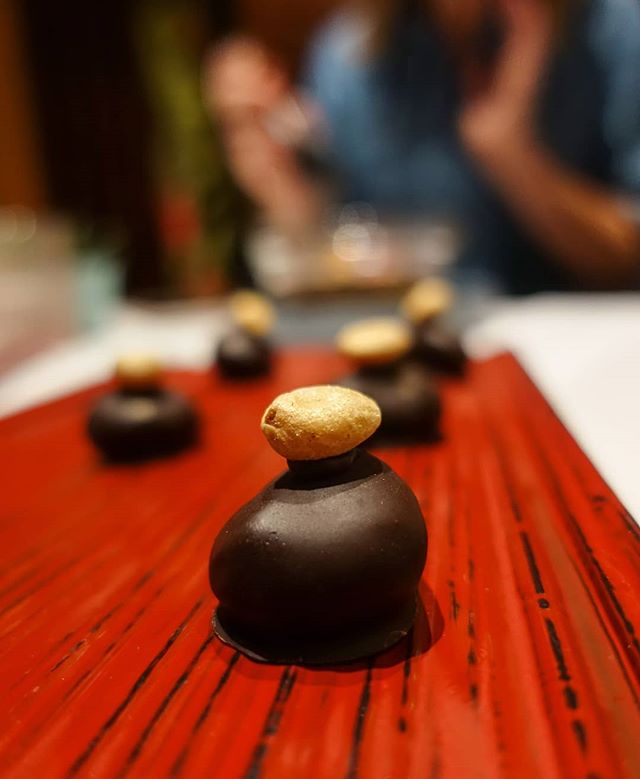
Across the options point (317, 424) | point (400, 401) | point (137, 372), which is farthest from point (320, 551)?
point (137, 372)

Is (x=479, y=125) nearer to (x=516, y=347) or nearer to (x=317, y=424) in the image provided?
(x=516, y=347)

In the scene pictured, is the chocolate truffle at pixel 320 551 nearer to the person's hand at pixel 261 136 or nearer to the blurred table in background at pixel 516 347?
the blurred table in background at pixel 516 347

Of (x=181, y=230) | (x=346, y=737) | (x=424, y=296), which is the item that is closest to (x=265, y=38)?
(x=181, y=230)

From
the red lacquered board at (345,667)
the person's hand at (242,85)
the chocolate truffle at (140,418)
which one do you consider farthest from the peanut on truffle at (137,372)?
the person's hand at (242,85)

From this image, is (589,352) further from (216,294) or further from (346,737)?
(216,294)

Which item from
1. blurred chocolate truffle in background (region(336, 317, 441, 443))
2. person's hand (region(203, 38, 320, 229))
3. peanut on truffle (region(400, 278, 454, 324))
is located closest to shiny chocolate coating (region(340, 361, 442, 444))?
blurred chocolate truffle in background (region(336, 317, 441, 443))
